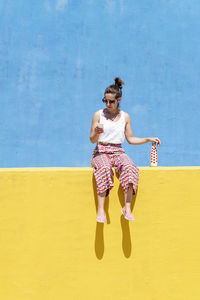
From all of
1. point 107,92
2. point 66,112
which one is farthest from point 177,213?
point 66,112

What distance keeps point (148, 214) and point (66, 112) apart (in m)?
2.62

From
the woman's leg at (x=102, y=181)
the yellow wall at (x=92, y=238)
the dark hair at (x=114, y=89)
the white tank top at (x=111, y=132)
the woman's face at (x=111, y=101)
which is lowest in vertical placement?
the yellow wall at (x=92, y=238)

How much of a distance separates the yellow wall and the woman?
0.14 metres

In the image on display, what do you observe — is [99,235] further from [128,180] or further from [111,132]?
[111,132]

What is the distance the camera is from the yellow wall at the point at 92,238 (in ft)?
10.7

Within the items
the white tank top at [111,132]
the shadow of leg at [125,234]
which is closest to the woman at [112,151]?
the white tank top at [111,132]

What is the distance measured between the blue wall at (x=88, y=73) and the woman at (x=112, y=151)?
206 cm

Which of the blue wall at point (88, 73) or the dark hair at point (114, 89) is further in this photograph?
the blue wall at point (88, 73)

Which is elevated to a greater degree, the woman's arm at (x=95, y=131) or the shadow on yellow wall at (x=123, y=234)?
the woman's arm at (x=95, y=131)

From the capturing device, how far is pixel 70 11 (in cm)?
562

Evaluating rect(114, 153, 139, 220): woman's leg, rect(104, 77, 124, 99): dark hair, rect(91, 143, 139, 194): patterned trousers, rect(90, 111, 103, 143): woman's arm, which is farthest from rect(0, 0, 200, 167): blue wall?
rect(114, 153, 139, 220): woman's leg

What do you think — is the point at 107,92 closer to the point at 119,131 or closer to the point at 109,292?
the point at 119,131

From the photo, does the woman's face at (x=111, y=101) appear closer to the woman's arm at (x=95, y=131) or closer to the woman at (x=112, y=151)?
the woman at (x=112, y=151)

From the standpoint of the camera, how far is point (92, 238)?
131 inches
